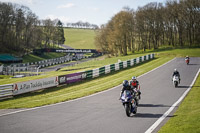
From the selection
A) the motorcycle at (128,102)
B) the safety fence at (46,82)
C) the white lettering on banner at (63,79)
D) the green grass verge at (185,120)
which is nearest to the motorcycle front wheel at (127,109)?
the motorcycle at (128,102)

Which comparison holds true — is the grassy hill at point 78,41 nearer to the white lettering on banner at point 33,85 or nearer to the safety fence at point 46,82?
the safety fence at point 46,82

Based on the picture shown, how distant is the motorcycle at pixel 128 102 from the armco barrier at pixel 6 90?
13.0 metres

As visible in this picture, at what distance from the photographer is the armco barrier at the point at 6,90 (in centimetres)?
2112

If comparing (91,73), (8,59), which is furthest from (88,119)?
(8,59)

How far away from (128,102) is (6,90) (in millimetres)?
13402

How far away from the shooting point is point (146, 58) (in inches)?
2062

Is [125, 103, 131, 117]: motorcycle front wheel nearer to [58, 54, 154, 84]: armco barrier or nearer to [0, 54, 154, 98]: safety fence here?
[0, 54, 154, 98]: safety fence

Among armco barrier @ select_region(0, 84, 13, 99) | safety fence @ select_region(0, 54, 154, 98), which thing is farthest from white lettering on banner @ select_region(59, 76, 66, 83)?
armco barrier @ select_region(0, 84, 13, 99)

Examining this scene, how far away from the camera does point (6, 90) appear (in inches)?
845

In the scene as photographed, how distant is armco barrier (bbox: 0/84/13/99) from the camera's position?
69.3 feet

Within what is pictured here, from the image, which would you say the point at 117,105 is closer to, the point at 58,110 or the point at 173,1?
the point at 58,110

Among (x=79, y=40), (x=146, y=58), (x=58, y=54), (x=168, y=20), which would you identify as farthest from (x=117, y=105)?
(x=79, y=40)

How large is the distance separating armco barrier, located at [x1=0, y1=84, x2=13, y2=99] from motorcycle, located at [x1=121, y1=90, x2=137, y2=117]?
12968mm

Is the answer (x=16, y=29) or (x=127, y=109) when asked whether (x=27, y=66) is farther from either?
(x=127, y=109)
